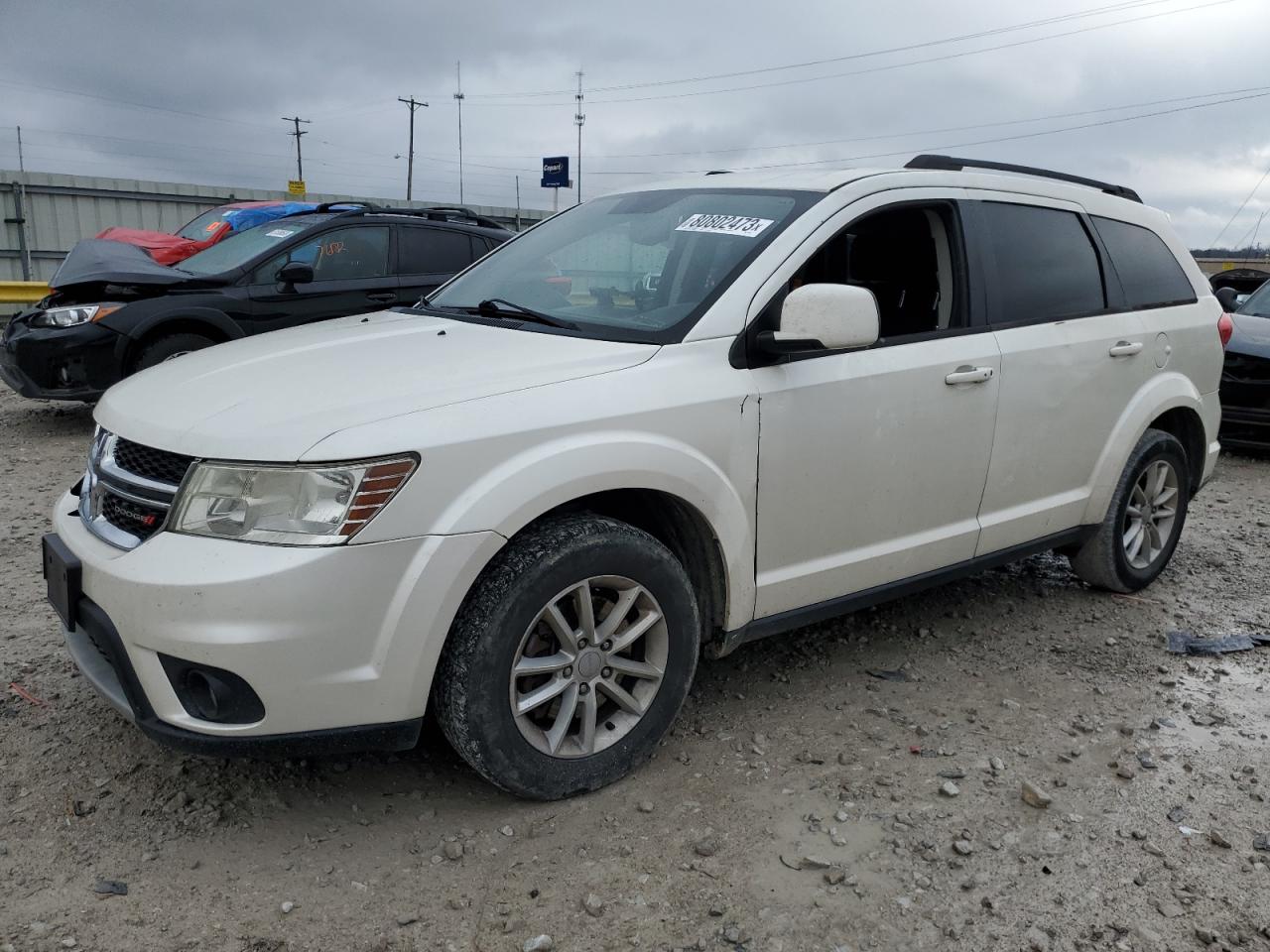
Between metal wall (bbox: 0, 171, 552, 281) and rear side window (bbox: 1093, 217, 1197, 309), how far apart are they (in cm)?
1242

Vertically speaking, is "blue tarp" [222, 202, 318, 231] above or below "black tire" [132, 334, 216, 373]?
above

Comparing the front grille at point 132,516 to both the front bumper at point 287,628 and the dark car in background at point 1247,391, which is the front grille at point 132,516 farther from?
the dark car in background at point 1247,391

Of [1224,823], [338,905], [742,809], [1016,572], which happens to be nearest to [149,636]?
[338,905]

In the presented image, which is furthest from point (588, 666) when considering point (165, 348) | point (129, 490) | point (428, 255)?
point (428, 255)

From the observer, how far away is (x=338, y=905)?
249cm

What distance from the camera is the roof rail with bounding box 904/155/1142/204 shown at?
12.6ft

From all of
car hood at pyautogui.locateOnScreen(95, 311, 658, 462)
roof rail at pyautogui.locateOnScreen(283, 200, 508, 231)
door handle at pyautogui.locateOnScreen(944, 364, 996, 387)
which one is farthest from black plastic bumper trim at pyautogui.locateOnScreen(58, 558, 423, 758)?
roof rail at pyautogui.locateOnScreen(283, 200, 508, 231)

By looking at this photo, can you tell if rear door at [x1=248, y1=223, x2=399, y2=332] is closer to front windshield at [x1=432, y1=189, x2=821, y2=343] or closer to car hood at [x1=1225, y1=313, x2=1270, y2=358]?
front windshield at [x1=432, y1=189, x2=821, y2=343]

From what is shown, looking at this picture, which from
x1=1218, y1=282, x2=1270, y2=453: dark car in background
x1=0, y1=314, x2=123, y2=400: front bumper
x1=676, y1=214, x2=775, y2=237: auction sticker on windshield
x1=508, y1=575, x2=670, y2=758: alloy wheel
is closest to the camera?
x1=508, y1=575, x2=670, y2=758: alloy wheel

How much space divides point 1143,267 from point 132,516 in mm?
4022

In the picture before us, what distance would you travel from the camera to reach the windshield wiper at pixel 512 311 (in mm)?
3257

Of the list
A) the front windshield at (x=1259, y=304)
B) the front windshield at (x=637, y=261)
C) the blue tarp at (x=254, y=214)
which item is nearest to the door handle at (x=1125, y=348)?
the front windshield at (x=637, y=261)

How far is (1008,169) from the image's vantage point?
4227 millimetres

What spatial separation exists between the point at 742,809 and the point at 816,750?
1.46 feet
